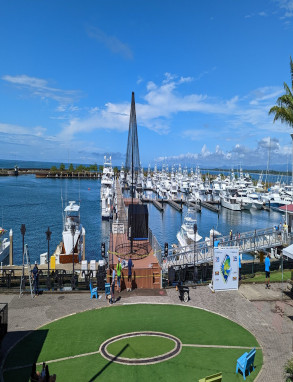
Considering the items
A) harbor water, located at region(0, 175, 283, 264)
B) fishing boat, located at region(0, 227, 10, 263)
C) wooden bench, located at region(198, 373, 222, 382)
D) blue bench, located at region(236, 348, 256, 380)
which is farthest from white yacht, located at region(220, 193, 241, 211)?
wooden bench, located at region(198, 373, 222, 382)

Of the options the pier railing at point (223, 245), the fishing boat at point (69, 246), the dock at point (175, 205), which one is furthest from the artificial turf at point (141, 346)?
the dock at point (175, 205)

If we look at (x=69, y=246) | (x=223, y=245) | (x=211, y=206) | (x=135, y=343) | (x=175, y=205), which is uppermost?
(x=135, y=343)

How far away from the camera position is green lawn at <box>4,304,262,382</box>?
35.2 feet

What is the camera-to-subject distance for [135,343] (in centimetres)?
1270

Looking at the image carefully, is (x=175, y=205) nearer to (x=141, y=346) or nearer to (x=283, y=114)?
(x=283, y=114)

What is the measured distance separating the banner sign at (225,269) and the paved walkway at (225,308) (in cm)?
53

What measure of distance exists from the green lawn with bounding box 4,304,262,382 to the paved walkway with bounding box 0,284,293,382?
2.03 ft

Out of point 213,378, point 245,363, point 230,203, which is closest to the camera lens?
point 213,378

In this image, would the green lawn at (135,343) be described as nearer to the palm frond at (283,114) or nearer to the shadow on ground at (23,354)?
the shadow on ground at (23,354)

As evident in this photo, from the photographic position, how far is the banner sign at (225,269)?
19141 mm

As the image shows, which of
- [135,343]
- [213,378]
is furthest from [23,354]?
[213,378]

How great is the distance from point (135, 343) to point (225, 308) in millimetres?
6101

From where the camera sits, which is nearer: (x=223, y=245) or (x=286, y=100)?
(x=286, y=100)

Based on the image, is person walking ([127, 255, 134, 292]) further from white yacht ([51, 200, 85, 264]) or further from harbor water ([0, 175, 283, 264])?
harbor water ([0, 175, 283, 264])
